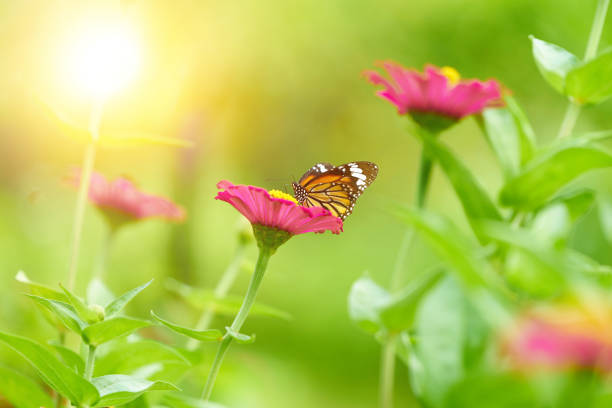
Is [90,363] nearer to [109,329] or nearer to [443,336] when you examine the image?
[109,329]

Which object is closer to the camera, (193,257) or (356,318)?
(356,318)

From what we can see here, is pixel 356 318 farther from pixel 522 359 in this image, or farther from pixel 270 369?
pixel 270 369

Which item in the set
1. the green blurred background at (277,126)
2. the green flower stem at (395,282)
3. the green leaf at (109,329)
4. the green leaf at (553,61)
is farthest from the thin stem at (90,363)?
the green blurred background at (277,126)

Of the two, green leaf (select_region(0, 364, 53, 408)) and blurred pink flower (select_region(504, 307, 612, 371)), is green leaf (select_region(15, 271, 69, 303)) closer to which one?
green leaf (select_region(0, 364, 53, 408))

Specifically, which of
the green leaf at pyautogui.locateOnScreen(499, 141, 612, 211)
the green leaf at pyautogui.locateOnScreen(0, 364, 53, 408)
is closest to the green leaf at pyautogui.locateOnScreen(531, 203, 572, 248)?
the green leaf at pyautogui.locateOnScreen(499, 141, 612, 211)

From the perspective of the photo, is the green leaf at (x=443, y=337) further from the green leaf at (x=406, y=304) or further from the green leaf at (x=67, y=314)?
the green leaf at (x=67, y=314)

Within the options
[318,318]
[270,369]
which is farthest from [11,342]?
[318,318]
